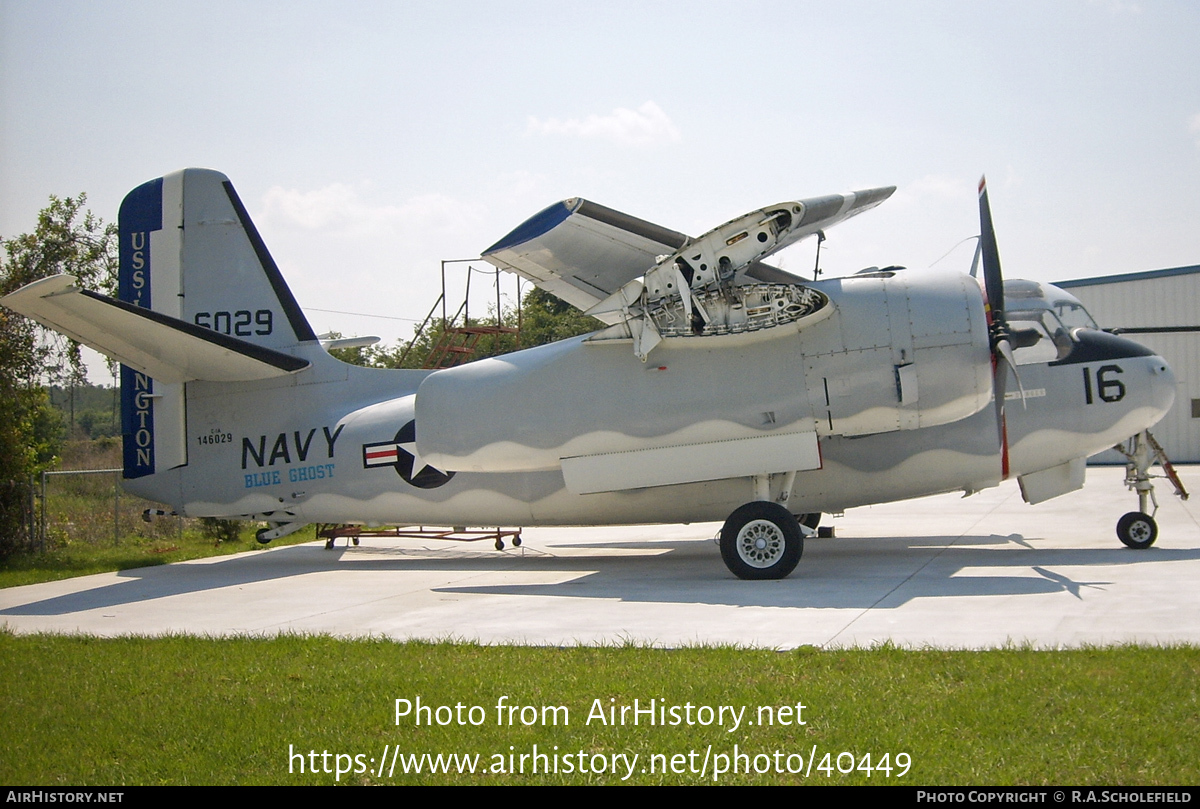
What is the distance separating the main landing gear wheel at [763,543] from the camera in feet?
37.1

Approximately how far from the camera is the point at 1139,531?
12.9m

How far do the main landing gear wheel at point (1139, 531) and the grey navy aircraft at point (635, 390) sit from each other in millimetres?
27

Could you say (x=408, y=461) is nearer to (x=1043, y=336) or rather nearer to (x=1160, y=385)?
(x=1043, y=336)

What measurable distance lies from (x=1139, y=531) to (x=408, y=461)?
10.2 meters

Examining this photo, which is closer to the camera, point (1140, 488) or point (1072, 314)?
point (1072, 314)

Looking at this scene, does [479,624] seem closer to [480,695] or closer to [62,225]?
[480,695]

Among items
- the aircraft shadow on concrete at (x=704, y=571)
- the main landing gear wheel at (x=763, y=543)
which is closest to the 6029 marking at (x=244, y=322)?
the aircraft shadow on concrete at (x=704, y=571)

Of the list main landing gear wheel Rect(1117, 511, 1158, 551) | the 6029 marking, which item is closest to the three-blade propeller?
main landing gear wheel Rect(1117, 511, 1158, 551)

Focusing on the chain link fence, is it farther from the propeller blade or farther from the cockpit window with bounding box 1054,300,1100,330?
the cockpit window with bounding box 1054,300,1100,330

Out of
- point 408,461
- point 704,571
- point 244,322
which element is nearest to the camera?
point 704,571

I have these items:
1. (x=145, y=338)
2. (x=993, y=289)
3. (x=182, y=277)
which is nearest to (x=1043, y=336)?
(x=993, y=289)

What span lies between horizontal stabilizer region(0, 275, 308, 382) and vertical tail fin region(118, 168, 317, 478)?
29.1 inches

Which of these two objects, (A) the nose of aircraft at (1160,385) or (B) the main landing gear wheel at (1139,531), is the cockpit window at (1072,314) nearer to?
(A) the nose of aircraft at (1160,385)

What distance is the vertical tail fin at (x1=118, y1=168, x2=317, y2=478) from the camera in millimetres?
15156
